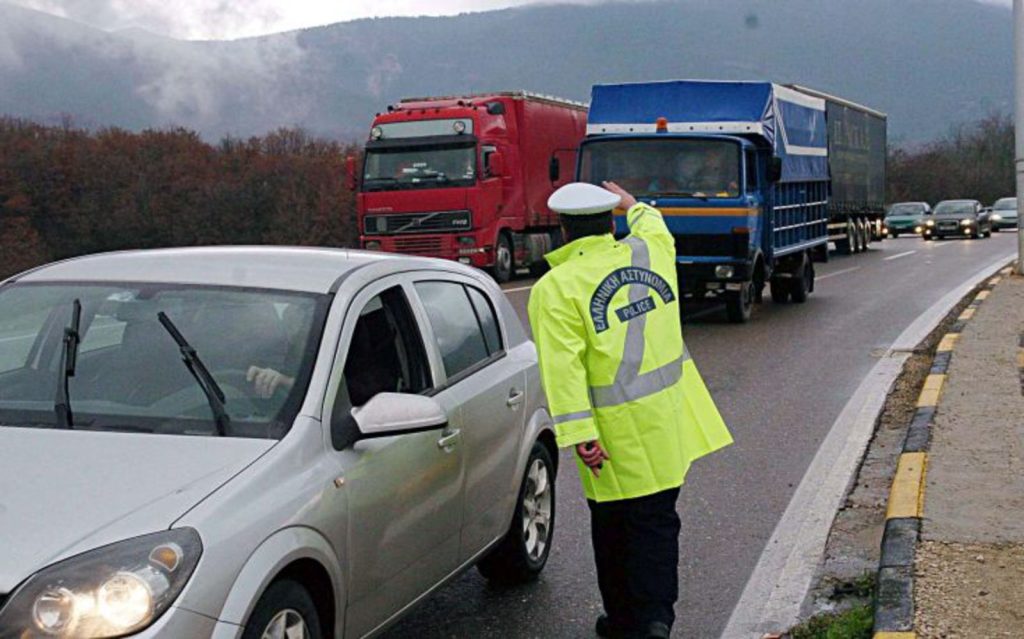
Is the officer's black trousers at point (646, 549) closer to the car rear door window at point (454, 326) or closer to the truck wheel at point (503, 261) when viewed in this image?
the car rear door window at point (454, 326)

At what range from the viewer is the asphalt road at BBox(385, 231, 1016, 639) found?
5.66 m

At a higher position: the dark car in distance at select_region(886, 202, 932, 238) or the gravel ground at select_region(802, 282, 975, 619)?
the gravel ground at select_region(802, 282, 975, 619)

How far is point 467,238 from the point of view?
2692cm

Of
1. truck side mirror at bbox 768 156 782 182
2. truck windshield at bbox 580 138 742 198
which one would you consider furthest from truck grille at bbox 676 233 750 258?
truck side mirror at bbox 768 156 782 182

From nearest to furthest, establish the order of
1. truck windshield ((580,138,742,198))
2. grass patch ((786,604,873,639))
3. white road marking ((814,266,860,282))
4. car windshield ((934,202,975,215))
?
grass patch ((786,604,873,639)) → truck windshield ((580,138,742,198)) → white road marking ((814,266,860,282)) → car windshield ((934,202,975,215))

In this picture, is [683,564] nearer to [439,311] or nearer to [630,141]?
[439,311]

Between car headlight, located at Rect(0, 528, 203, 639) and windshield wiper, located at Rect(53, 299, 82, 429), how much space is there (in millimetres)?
939

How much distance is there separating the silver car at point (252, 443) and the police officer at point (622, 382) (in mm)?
496

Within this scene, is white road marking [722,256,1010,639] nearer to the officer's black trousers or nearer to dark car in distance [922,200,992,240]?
the officer's black trousers

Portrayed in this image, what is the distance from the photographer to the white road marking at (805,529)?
18.7 feet

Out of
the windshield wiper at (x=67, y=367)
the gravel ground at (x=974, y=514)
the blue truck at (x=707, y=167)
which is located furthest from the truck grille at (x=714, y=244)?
the windshield wiper at (x=67, y=367)

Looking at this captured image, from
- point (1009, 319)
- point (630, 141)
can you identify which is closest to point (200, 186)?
point (630, 141)

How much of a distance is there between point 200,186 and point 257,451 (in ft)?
142

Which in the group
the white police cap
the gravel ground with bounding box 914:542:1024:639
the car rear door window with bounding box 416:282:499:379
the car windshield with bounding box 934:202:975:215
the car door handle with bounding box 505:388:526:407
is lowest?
the car windshield with bounding box 934:202:975:215
